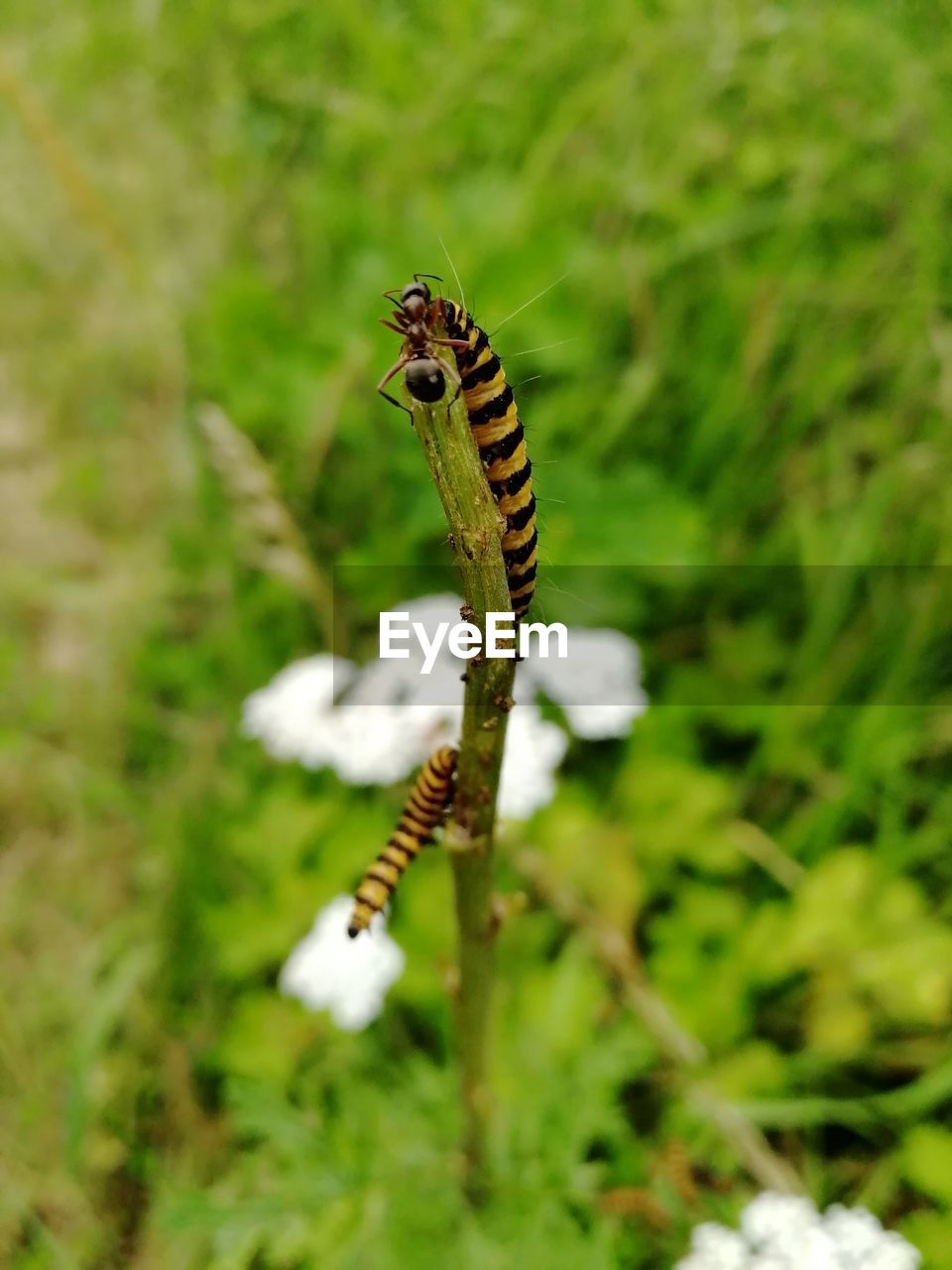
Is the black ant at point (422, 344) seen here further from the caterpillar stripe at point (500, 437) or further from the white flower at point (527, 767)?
the white flower at point (527, 767)

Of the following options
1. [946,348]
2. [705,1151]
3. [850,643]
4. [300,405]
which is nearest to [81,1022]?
[705,1151]

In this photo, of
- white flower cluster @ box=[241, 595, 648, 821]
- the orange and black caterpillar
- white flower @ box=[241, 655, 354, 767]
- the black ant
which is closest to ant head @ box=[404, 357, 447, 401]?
the black ant

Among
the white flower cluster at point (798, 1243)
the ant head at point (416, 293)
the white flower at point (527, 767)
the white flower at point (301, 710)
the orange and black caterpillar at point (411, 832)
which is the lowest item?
the white flower cluster at point (798, 1243)

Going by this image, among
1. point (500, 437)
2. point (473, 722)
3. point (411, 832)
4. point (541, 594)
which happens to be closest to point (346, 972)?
point (541, 594)

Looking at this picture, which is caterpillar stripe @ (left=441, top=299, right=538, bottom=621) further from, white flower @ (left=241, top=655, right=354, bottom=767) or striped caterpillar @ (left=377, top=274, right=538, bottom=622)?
white flower @ (left=241, top=655, right=354, bottom=767)

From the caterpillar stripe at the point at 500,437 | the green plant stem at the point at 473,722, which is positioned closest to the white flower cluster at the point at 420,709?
the green plant stem at the point at 473,722
